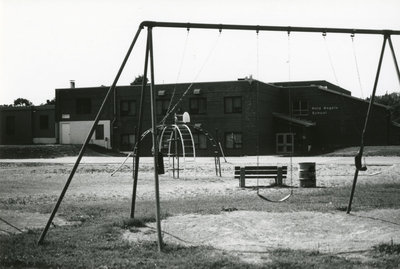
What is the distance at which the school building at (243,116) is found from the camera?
5025 centimetres

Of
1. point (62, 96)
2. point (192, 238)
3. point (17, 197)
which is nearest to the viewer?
point (192, 238)

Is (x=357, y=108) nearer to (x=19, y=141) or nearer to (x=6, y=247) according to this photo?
(x=19, y=141)

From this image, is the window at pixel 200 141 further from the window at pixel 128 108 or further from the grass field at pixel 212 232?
the grass field at pixel 212 232

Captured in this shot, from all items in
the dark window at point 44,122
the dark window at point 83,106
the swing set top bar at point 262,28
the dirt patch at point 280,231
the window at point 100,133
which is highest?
the dark window at point 83,106

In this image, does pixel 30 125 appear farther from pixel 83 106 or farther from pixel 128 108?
pixel 128 108

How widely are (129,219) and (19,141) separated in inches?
2209

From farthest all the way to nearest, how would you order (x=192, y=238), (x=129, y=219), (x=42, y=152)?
(x=42, y=152) → (x=129, y=219) → (x=192, y=238)

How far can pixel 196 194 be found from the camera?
54.7ft

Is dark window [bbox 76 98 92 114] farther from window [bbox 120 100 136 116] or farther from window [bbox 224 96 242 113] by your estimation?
window [bbox 224 96 242 113]

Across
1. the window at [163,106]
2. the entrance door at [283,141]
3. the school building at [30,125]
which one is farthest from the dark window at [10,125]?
the entrance door at [283,141]

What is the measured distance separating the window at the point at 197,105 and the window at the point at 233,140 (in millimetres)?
3627

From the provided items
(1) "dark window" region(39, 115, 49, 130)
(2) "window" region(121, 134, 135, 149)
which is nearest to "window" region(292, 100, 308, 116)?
(2) "window" region(121, 134, 135, 149)

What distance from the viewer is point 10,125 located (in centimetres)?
6300

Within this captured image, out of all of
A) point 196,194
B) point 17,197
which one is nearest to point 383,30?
point 196,194
